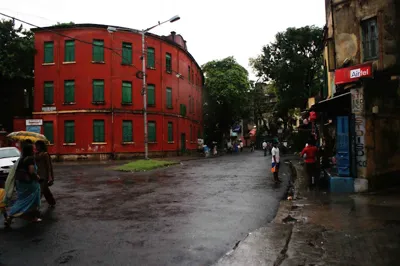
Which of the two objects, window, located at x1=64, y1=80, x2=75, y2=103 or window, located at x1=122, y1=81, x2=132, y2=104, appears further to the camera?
window, located at x1=122, y1=81, x2=132, y2=104

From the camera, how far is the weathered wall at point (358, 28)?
481 inches

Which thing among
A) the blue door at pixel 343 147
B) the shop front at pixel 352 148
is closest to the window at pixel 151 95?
the shop front at pixel 352 148

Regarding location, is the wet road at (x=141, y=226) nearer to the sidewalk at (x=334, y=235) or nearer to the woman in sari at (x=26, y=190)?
the woman in sari at (x=26, y=190)

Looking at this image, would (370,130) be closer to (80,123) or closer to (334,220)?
(334,220)

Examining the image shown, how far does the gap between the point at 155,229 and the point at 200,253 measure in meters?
1.80

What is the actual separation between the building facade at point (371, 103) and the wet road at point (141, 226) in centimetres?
260

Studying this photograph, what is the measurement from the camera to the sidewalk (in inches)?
206

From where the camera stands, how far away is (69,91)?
3147 centimetres

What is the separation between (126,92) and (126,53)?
353 cm

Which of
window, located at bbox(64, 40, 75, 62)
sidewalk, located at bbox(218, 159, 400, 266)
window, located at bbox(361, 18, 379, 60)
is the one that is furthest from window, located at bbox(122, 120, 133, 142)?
sidewalk, located at bbox(218, 159, 400, 266)

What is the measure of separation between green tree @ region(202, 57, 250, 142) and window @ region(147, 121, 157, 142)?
682 inches

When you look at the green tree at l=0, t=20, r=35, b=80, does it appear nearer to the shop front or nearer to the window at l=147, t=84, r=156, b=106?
the window at l=147, t=84, r=156, b=106

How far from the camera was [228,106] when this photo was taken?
167 ft

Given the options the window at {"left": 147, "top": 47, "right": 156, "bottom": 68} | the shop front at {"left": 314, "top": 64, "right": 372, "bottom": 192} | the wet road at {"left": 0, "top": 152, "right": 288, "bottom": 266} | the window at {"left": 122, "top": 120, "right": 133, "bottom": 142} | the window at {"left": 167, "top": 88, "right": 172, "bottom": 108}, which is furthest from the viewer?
the window at {"left": 167, "top": 88, "right": 172, "bottom": 108}
